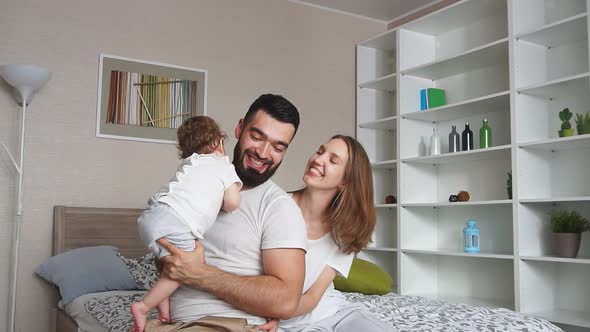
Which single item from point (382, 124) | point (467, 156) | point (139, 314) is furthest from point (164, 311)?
point (382, 124)

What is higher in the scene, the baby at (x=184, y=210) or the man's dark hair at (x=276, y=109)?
the man's dark hair at (x=276, y=109)

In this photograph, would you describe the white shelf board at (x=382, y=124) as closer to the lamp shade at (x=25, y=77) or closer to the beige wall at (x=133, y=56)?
the beige wall at (x=133, y=56)

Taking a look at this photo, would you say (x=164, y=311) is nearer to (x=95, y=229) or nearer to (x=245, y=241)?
(x=245, y=241)

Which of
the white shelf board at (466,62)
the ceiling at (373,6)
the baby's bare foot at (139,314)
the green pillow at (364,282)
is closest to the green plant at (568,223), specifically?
the green pillow at (364,282)

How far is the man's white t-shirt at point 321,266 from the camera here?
6.24 ft

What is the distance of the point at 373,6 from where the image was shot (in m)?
4.68

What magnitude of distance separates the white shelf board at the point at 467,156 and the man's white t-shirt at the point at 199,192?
2.34 m

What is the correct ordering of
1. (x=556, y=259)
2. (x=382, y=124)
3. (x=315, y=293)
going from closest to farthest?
1. (x=315, y=293)
2. (x=556, y=259)
3. (x=382, y=124)

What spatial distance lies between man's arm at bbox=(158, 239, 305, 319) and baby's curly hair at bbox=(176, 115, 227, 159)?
1.86ft

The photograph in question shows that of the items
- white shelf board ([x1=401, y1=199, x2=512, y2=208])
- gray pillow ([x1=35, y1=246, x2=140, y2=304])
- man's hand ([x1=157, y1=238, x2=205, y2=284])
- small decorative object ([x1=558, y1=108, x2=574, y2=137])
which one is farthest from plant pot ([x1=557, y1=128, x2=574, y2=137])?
gray pillow ([x1=35, y1=246, x2=140, y2=304])

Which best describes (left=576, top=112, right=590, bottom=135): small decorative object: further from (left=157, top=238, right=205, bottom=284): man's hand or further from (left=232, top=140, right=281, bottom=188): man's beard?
(left=157, top=238, right=205, bottom=284): man's hand

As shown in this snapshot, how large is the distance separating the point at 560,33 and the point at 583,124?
58 cm

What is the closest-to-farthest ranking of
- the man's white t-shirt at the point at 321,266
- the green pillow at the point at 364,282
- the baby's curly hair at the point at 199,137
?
the man's white t-shirt at the point at 321,266
the baby's curly hair at the point at 199,137
the green pillow at the point at 364,282

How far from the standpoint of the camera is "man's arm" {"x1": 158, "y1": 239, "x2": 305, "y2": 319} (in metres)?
1.52
